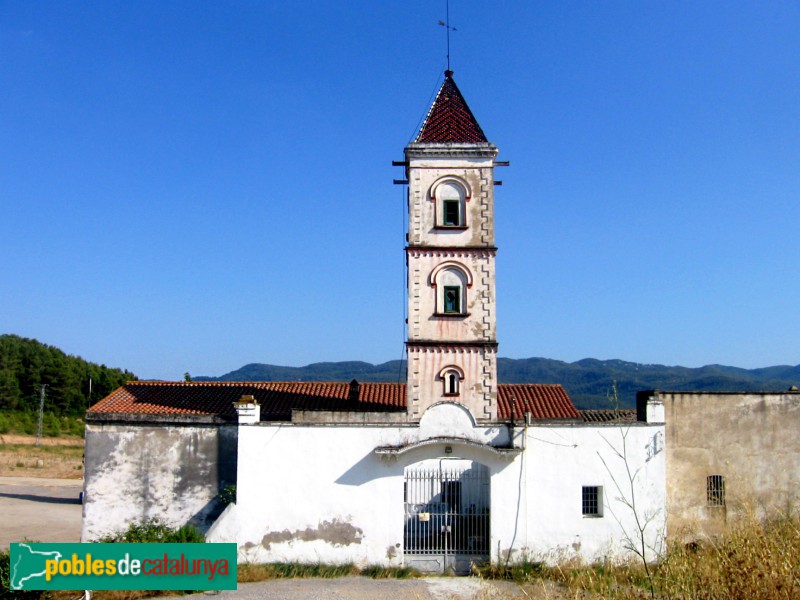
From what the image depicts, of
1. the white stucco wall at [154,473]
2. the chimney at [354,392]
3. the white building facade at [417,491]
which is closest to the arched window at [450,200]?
the white building facade at [417,491]

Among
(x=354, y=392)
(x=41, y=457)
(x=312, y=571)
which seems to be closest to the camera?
(x=312, y=571)

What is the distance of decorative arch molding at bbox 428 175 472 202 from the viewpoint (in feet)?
76.1

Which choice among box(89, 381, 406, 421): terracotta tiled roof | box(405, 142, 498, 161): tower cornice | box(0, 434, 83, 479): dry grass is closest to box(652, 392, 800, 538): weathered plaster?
box(89, 381, 406, 421): terracotta tiled roof

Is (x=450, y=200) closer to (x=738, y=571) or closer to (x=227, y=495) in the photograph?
(x=227, y=495)

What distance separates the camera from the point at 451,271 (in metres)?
22.8

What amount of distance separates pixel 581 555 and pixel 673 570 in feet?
42.4

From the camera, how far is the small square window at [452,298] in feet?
74.4

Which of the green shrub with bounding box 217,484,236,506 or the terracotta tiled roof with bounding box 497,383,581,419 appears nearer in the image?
the green shrub with bounding box 217,484,236,506

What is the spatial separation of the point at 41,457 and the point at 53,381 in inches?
1094

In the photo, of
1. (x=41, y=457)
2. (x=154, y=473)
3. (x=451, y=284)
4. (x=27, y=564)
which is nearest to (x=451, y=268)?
(x=451, y=284)

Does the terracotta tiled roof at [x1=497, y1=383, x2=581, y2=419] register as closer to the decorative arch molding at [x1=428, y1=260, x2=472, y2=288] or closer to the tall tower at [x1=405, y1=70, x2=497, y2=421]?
the tall tower at [x1=405, y1=70, x2=497, y2=421]

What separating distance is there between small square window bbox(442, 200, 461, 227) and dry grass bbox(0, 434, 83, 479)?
3524 centimetres

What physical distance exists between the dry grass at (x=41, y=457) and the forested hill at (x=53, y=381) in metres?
11.1

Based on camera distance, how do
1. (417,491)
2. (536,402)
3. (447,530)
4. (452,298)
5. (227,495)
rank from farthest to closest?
1. (536,402)
2. (452,298)
3. (417,491)
4. (227,495)
5. (447,530)
